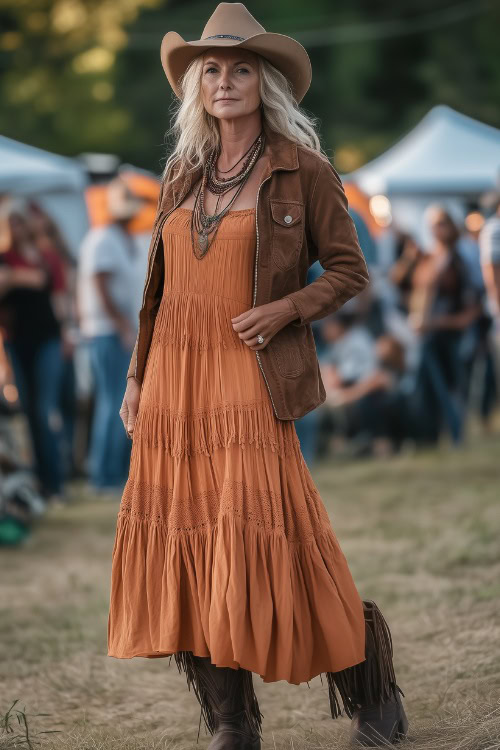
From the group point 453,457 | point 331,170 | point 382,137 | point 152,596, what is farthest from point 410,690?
point 382,137

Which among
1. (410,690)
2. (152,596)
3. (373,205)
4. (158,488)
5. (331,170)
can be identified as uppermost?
(373,205)

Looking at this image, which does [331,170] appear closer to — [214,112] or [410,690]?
[214,112]

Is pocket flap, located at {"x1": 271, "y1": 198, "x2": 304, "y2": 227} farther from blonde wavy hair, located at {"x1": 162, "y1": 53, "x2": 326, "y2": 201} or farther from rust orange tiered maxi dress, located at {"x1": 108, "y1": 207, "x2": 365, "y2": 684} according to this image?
blonde wavy hair, located at {"x1": 162, "y1": 53, "x2": 326, "y2": 201}

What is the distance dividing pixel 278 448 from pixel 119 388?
628cm

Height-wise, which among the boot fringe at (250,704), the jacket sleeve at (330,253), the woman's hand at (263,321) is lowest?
the boot fringe at (250,704)

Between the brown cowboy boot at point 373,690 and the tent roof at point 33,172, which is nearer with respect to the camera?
the brown cowboy boot at point 373,690

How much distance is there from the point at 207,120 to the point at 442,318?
7.41m

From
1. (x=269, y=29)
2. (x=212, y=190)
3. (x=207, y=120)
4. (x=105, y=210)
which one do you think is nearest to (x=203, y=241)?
(x=212, y=190)

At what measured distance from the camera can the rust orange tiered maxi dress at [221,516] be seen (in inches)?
133

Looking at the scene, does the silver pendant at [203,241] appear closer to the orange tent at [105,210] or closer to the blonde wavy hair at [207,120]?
the blonde wavy hair at [207,120]

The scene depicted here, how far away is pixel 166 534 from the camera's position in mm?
3502

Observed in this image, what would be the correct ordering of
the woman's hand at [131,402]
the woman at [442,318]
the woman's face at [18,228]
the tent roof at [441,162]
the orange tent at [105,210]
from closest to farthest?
the woman's hand at [131,402] < the woman's face at [18,228] < the orange tent at [105,210] < the woman at [442,318] < the tent roof at [441,162]

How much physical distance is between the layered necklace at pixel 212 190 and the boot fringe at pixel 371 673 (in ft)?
3.95

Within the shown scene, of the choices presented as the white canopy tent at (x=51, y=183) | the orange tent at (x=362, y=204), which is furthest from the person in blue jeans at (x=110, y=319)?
the orange tent at (x=362, y=204)
